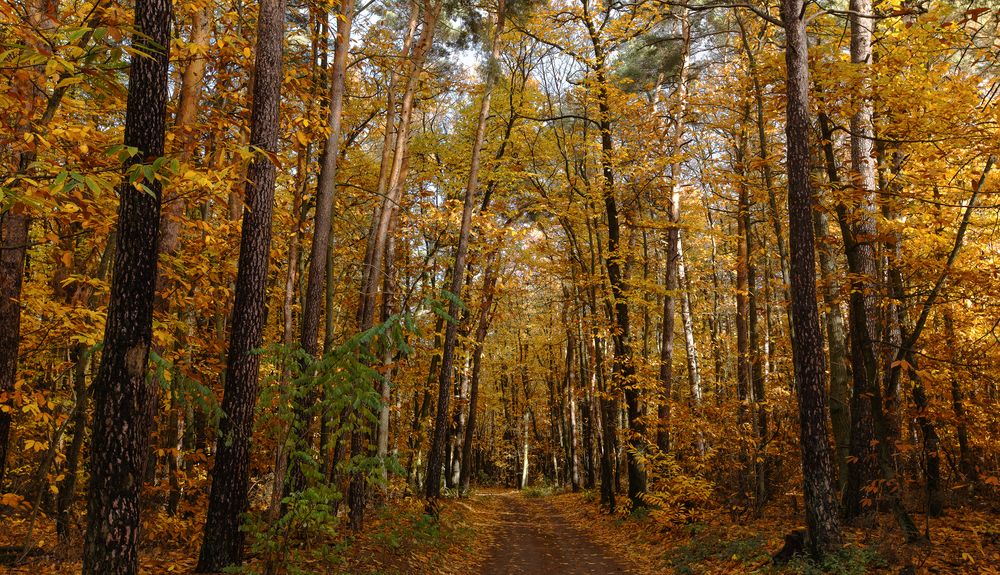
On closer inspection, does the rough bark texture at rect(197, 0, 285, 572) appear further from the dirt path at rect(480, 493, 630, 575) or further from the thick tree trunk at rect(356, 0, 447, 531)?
the dirt path at rect(480, 493, 630, 575)

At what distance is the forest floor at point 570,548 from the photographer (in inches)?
278

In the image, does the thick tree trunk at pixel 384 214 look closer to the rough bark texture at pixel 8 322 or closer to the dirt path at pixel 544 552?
the dirt path at pixel 544 552

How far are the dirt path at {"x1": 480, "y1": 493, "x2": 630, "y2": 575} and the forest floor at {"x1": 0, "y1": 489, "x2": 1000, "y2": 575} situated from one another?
0.09 ft

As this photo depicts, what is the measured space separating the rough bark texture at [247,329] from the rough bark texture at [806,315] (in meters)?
7.29

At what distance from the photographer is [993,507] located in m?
10.7

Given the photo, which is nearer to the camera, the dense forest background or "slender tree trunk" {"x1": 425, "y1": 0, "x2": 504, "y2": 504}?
the dense forest background

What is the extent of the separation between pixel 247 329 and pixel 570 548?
31.3 feet

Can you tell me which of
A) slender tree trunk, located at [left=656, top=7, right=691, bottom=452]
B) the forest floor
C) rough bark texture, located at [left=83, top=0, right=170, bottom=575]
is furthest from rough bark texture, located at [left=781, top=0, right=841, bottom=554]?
rough bark texture, located at [left=83, top=0, right=170, bottom=575]

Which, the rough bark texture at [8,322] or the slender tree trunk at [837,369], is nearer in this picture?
the rough bark texture at [8,322]

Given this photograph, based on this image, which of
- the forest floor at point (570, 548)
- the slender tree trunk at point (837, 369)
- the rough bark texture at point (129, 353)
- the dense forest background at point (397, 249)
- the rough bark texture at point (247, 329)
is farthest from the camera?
the slender tree trunk at point (837, 369)

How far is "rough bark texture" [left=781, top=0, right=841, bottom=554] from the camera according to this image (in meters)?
7.62

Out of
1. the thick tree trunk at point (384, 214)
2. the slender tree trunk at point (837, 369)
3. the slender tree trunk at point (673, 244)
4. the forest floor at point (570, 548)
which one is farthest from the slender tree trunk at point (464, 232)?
the slender tree trunk at point (837, 369)

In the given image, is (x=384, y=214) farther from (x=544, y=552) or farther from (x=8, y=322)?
(x=544, y=552)

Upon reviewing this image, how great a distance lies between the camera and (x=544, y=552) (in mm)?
12594
